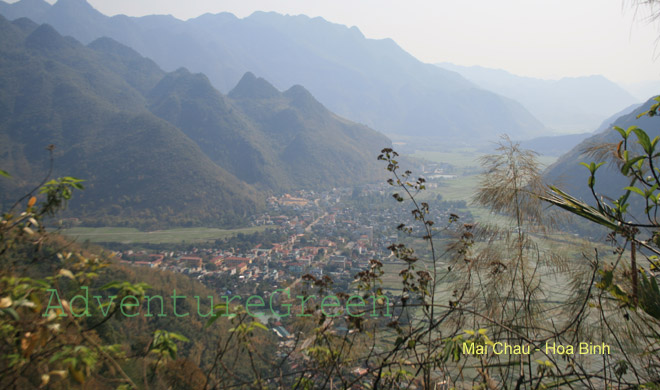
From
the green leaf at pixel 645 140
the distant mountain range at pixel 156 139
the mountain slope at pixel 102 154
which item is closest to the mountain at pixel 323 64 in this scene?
the distant mountain range at pixel 156 139

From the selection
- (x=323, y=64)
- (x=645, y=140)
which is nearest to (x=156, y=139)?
(x=645, y=140)

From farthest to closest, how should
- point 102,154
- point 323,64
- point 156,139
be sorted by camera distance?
point 323,64, point 156,139, point 102,154

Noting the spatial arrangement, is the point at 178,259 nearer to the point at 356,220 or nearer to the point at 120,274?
the point at 120,274

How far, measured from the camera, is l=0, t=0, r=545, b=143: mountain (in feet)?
264

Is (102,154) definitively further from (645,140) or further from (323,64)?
(323,64)

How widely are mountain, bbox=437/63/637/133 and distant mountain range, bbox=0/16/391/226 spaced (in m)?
81.1

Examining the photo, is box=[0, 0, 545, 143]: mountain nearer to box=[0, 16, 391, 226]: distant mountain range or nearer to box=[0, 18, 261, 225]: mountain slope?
box=[0, 16, 391, 226]: distant mountain range

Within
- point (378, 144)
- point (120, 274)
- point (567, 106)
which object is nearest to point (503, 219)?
point (120, 274)

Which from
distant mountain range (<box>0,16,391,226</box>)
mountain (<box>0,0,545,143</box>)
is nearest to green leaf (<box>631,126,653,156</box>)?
distant mountain range (<box>0,16,391,226</box>)

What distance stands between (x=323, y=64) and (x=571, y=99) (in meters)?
89.6

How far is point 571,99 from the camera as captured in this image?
13238 cm

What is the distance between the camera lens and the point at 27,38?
116 feet

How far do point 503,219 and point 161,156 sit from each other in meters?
26.2

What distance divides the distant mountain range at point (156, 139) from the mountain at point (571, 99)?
266 feet
